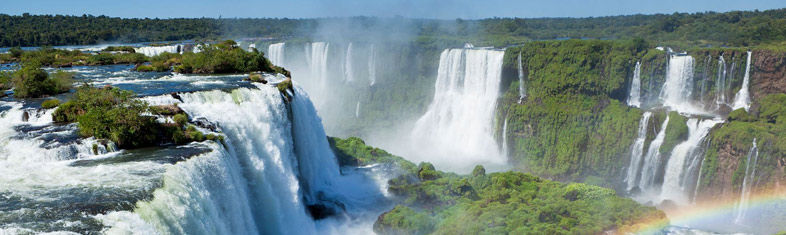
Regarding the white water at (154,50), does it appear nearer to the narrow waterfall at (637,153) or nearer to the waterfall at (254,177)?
the waterfall at (254,177)

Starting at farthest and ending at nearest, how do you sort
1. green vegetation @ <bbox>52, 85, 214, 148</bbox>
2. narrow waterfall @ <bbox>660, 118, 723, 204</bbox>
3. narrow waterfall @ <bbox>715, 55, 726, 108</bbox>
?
narrow waterfall @ <bbox>715, 55, 726, 108</bbox> → narrow waterfall @ <bbox>660, 118, 723, 204</bbox> → green vegetation @ <bbox>52, 85, 214, 148</bbox>

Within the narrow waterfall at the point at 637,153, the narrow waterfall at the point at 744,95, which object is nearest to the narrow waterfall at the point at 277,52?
the narrow waterfall at the point at 637,153

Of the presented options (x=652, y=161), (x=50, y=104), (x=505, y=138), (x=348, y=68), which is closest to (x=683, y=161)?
(x=652, y=161)

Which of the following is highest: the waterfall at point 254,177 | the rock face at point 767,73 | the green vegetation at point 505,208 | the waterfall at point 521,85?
the rock face at point 767,73

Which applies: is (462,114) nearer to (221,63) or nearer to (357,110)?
(357,110)

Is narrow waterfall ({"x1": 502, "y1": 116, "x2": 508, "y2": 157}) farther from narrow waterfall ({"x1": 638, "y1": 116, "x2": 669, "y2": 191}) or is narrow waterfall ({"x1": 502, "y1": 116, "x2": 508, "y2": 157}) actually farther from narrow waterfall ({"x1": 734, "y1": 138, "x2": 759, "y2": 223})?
narrow waterfall ({"x1": 734, "y1": 138, "x2": 759, "y2": 223})

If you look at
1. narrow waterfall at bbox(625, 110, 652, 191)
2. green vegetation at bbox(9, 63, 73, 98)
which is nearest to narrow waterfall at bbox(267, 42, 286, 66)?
green vegetation at bbox(9, 63, 73, 98)
